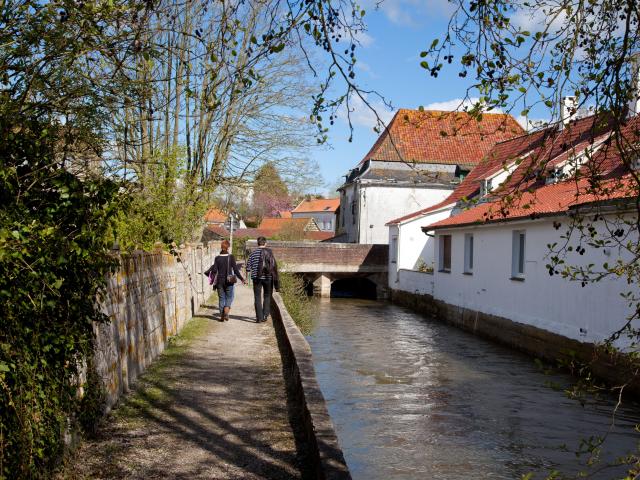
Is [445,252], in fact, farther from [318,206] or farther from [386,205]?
[318,206]

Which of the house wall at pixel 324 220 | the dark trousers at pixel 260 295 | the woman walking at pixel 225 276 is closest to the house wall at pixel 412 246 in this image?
the dark trousers at pixel 260 295

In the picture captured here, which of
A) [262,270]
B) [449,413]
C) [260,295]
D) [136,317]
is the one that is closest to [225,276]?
[262,270]

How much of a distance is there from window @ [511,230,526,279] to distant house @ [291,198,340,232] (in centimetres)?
8900

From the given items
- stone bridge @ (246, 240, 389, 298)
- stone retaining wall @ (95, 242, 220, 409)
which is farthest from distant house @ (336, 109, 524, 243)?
stone retaining wall @ (95, 242, 220, 409)

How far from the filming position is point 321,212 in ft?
370

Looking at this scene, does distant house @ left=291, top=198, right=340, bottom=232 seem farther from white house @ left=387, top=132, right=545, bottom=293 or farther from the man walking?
the man walking

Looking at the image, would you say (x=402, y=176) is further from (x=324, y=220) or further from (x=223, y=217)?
(x=324, y=220)

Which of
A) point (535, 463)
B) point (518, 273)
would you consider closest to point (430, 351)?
point (518, 273)

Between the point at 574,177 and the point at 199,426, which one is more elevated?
the point at 574,177

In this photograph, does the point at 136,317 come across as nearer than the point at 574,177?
Result: No

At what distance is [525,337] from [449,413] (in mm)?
7461

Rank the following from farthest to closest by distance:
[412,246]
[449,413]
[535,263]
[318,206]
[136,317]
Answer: [318,206], [412,246], [535,263], [449,413], [136,317]

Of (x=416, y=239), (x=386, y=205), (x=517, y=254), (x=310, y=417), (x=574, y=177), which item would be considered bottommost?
(x=310, y=417)

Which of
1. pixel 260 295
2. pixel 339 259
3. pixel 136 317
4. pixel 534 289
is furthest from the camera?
pixel 339 259
